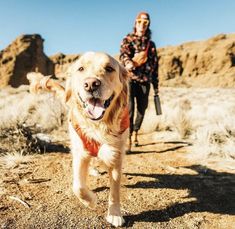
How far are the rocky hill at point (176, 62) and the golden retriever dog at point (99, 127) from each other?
43.2m

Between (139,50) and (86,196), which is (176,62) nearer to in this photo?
(139,50)

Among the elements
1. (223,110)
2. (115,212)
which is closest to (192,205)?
(115,212)

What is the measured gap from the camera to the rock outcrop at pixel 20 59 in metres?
49.8

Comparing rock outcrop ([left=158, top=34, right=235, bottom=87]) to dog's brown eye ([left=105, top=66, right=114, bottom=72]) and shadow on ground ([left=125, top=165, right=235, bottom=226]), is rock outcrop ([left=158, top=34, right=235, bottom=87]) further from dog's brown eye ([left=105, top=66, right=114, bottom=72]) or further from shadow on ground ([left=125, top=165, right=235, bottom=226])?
dog's brown eye ([left=105, top=66, right=114, bottom=72])

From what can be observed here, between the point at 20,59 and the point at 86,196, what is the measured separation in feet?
162

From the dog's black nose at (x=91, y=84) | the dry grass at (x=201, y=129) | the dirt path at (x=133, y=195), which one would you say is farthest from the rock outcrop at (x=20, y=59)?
the dog's black nose at (x=91, y=84)

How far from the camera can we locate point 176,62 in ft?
172

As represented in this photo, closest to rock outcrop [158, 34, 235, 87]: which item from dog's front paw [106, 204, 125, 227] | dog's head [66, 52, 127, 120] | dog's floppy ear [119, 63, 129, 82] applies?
dog's floppy ear [119, 63, 129, 82]

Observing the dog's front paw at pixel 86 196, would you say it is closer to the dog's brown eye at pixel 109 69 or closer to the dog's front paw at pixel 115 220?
the dog's front paw at pixel 115 220

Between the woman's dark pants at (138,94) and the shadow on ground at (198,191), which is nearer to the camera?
the shadow on ground at (198,191)

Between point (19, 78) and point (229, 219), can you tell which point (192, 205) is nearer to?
point (229, 219)

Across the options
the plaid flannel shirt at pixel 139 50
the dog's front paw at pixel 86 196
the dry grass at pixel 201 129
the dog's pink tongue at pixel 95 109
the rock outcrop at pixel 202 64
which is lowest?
the dog's front paw at pixel 86 196

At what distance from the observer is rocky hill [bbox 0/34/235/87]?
154ft

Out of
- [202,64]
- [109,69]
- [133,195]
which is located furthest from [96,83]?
[202,64]
